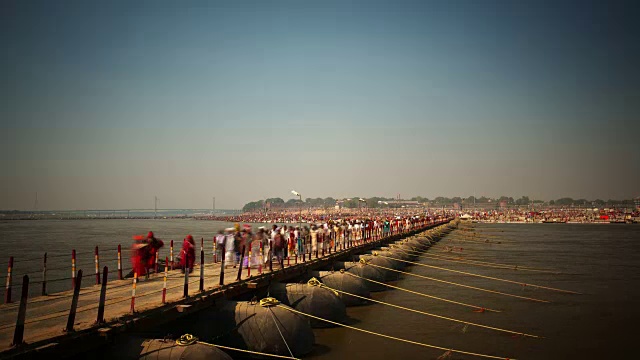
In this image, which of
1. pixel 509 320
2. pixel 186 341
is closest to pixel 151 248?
pixel 186 341

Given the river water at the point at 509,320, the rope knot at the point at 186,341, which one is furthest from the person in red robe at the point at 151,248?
the rope knot at the point at 186,341

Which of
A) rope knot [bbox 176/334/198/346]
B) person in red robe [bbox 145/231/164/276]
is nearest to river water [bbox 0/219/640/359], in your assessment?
person in red robe [bbox 145/231/164/276]

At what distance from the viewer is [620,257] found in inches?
1683

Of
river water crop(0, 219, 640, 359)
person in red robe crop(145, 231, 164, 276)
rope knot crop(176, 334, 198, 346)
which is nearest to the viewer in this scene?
rope knot crop(176, 334, 198, 346)

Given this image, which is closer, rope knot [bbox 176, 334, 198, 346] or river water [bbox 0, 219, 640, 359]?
rope knot [bbox 176, 334, 198, 346]

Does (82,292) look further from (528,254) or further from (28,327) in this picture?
(528,254)

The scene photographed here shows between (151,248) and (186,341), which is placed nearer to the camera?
(186,341)

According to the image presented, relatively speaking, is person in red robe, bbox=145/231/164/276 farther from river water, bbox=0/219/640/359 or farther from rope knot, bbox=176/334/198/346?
rope knot, bbox=176/334/198/346

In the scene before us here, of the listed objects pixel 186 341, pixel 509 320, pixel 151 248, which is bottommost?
pixel 509 320

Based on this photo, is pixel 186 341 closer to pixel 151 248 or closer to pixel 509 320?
pixel 151 248

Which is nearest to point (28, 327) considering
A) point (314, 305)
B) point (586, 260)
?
point (314, 305)

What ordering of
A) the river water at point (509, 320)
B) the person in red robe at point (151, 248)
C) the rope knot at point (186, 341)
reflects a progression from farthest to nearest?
the person in red robe at point (151, 248) → the river water at point (509, 320) → the rope knot at point (186, 341)

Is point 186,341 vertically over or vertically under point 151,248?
under

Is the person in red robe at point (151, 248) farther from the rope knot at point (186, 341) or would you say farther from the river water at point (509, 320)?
the rope knot at point (186, 341)
